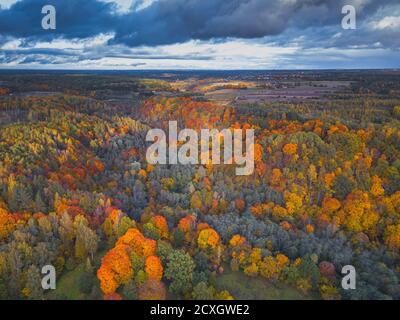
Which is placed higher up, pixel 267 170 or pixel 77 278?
pixel 267 170

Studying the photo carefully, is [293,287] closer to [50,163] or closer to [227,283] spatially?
[227,283]

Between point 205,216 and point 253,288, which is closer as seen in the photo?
point 253,288

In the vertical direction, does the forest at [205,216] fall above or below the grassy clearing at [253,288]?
above

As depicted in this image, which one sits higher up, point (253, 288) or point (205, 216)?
point (205, 216)

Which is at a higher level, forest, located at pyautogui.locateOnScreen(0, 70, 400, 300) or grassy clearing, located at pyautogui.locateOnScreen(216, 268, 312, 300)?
forest, located at pyautogui.locateOnScreen(0, 70, 400, 300)
